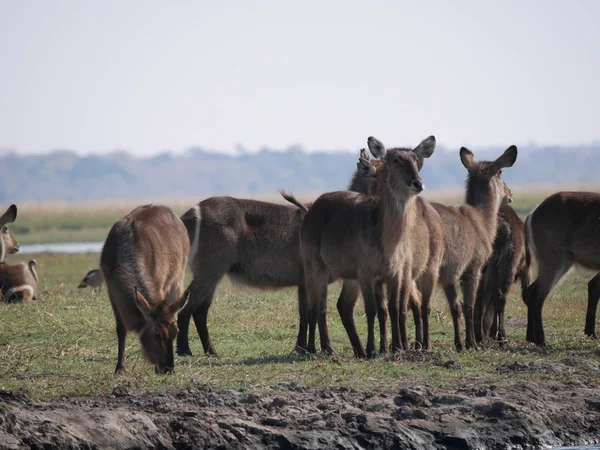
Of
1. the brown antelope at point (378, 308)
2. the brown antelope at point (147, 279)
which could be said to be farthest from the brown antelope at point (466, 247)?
the brown antelope at point (147, 279)

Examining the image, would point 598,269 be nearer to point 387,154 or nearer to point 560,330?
point 560,330

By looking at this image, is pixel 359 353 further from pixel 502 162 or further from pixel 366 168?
pixel 502 162

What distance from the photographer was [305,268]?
1142 cm

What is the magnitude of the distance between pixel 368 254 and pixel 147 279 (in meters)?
2.22

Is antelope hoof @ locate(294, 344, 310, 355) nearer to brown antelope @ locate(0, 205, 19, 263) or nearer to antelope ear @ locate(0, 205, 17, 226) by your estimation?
brown antelope @ locate(0, 205, 19, 263)

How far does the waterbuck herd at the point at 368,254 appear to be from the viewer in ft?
32.3

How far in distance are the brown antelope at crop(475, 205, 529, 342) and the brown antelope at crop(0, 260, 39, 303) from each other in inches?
266

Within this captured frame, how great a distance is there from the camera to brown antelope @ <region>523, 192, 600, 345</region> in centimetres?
1208

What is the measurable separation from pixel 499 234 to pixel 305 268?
8.53 ft

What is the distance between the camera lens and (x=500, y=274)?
1257 cm

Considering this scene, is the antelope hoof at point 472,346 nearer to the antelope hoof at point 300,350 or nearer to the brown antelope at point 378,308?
the brown antelope at point 378,308

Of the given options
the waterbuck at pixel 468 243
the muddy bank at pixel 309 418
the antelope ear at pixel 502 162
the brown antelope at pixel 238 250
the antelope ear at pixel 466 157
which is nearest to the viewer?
the muddy bank at pixel 309 418

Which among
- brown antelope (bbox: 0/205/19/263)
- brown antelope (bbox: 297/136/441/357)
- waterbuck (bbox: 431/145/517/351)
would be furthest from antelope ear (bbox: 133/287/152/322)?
brown antelope (bbox: 0/205/19/263)

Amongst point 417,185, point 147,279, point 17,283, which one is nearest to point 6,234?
point 17,283
